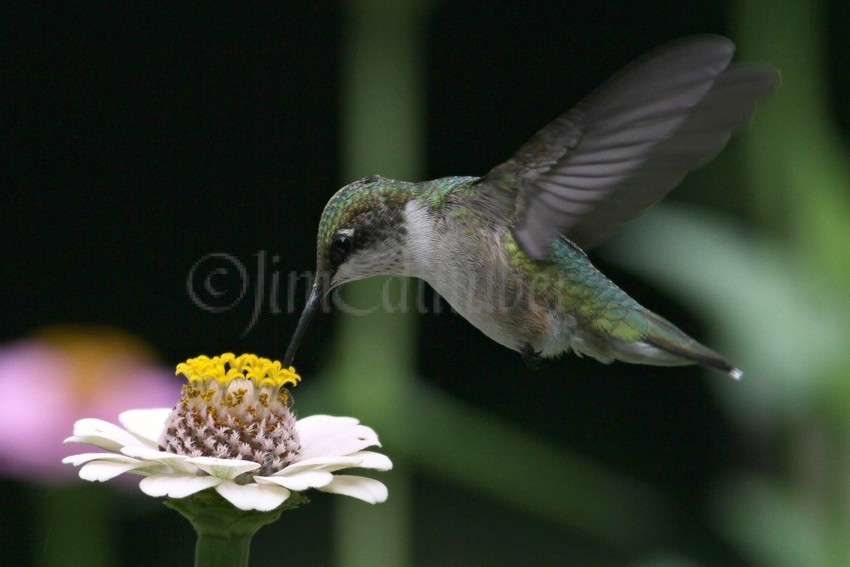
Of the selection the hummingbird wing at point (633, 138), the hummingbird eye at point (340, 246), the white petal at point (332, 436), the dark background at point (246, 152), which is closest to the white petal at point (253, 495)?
the white petal at point (332, 436)

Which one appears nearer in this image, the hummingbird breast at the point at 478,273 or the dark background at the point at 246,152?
the hummingbird breast at the point at 478,273

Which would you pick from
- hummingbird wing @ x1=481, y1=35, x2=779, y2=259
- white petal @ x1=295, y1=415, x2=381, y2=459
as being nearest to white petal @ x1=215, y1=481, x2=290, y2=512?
white petal @ x1=295, y1=415, x2=381, y2=459

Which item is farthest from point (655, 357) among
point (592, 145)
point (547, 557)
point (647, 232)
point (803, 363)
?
point (547, 557)

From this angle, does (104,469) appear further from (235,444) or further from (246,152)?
(246,152)

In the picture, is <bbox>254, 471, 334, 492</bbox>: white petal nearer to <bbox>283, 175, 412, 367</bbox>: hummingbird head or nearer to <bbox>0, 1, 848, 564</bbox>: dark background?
<bbox>283, 175, 412, 367</bbox>: hummingbird head

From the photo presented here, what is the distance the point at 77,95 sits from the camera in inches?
107

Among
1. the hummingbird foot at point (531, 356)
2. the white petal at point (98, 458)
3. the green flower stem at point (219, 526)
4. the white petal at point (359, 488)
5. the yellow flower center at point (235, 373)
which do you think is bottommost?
the green flower stem at point (219, 526)

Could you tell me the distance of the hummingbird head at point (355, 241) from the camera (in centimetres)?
96

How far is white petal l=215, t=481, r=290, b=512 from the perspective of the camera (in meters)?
0.77

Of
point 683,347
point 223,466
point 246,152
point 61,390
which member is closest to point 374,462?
point 223,466

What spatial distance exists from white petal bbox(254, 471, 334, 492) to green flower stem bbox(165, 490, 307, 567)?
3cm

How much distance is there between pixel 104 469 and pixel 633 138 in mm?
521

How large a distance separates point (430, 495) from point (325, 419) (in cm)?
163

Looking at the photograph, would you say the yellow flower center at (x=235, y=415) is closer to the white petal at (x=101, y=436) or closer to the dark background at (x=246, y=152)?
the white petal at (x=101, y=436)
